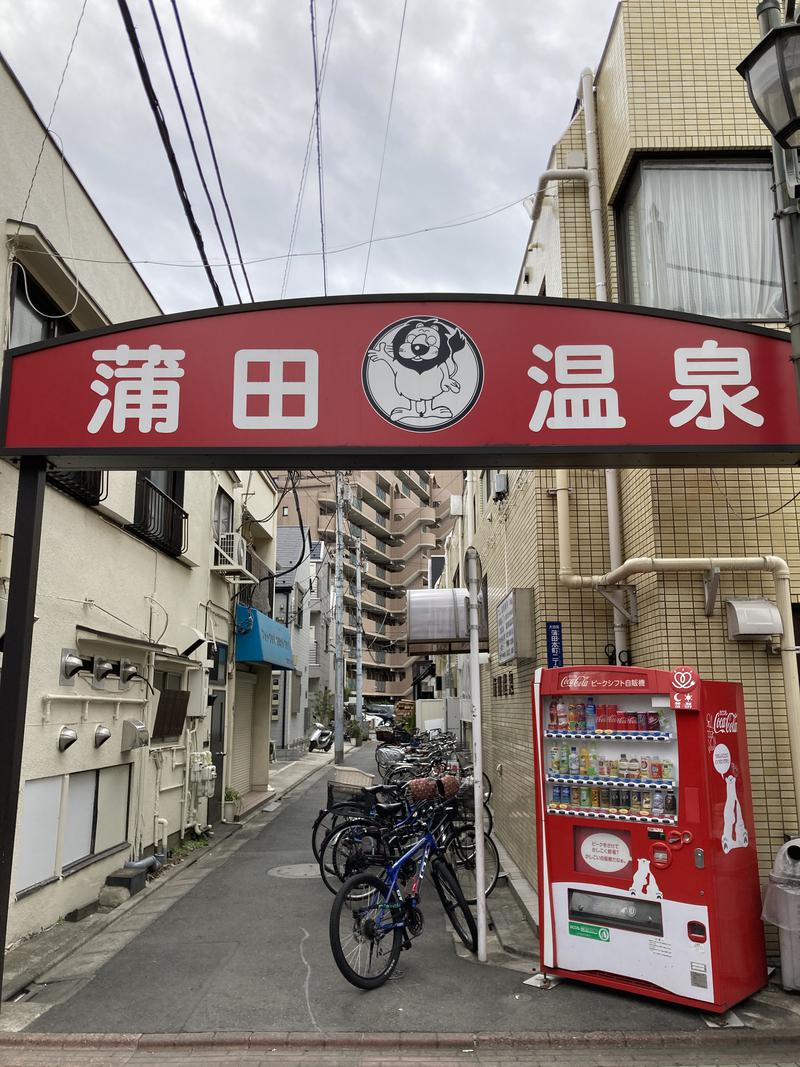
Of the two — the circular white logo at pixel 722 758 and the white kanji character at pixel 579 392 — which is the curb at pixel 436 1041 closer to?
the circular white logo at pixel 722 758


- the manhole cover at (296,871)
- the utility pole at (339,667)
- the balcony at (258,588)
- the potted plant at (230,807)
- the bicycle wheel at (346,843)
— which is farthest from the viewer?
the utility pole at (339,667)

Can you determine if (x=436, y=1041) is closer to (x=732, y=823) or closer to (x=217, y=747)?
(x=732, y=823)

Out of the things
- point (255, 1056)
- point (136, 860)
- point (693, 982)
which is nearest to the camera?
point (255, 1056)

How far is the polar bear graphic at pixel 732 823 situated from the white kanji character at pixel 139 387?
478 centimetres

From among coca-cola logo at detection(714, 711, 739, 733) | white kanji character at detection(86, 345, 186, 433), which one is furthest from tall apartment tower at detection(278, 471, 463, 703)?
coca-cola logo at detection(714, 711, 739, 733)

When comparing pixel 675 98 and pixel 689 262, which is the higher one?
pixel 675 98

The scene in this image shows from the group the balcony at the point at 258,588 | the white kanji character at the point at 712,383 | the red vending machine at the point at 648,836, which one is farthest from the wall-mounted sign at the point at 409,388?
the balcony at the point at 258,588

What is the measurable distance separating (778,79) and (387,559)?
7416 cm

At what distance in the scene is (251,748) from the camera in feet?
61.5

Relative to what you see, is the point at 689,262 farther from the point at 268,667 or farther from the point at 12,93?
the point at 268,667

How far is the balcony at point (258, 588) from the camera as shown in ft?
54.9

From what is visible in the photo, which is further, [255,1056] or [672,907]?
[672,907]

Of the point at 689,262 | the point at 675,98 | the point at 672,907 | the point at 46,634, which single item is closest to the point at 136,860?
the point at 46,634

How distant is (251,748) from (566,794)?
44.5 ft
